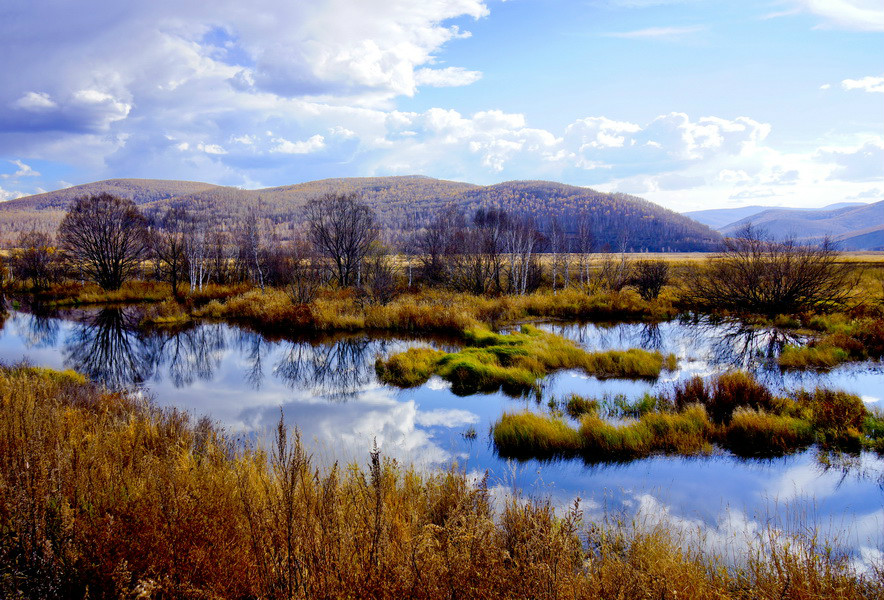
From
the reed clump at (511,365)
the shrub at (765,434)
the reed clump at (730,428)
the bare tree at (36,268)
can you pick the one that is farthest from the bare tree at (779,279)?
the bare tree at (36,268)

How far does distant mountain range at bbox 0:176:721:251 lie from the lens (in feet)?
372

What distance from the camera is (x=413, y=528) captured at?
4625 mm

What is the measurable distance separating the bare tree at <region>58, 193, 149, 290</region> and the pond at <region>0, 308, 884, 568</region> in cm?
1341

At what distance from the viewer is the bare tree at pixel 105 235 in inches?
1415

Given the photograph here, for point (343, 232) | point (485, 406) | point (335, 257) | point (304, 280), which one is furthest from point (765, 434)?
point (335, 257)

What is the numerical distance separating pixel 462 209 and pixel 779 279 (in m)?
107

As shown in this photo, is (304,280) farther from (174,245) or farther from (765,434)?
(765,434)

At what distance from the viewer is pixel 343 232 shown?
3566cm

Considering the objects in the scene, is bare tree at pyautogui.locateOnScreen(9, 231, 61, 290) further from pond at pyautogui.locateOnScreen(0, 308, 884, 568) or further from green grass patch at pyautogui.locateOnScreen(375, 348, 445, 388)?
green grass patch at pyautogui.locateOnScreen(375, 348, 445, 388)

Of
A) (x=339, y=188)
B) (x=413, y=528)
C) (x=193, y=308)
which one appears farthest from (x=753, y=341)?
(x=339, y=188)

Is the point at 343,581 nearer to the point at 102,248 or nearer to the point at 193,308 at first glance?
the point at 193,308

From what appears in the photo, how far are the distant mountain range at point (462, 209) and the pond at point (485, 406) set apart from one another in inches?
2764

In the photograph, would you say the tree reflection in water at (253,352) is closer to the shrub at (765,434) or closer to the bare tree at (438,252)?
the shrub at (765,434)

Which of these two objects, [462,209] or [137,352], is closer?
[137,352]
